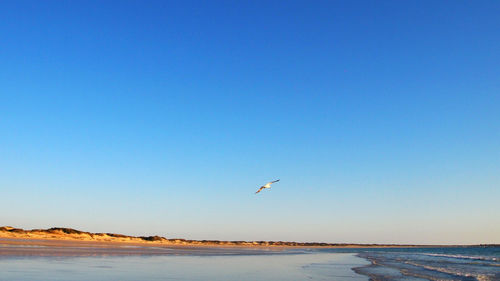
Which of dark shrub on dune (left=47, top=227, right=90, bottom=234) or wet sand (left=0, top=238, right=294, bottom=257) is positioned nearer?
wet sand (left=0, top=238, right=294, bottom=257)

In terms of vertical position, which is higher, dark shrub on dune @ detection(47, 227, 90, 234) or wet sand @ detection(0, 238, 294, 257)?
dark shrub on dune @ detection(47, 227, 90, 234)

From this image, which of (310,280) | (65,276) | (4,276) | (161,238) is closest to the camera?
(4,276)

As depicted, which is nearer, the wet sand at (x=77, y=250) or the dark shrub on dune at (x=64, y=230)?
the wet sand at (x=77, y=250)

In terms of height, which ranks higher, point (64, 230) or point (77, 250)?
point (64, 230)

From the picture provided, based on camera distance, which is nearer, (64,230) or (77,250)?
(77,250)

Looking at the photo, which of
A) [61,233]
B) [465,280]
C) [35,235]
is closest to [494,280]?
[465,280]

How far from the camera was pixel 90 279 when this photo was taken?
13148 mm

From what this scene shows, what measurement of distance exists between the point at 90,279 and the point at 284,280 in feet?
25.6

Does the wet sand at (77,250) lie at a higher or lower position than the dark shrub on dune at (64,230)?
lower

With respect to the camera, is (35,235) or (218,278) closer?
Result: (218,278)

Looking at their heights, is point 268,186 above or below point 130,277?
above

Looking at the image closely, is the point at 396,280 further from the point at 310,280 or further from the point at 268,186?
the point at 268,186

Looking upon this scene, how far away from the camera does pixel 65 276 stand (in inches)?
534

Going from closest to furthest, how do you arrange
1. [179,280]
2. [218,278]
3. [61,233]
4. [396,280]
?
[179,280]
[218,278]
[396,280]
[61,233]
